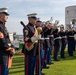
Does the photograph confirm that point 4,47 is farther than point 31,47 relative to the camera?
No

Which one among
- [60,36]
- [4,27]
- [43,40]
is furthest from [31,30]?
[60,36]

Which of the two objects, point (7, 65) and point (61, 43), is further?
point (61, 43)

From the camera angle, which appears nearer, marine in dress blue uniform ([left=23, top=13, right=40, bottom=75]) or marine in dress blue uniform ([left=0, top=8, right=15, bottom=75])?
marine in dress blue uniform ([left=0, top=8, right=15, bottom=75])

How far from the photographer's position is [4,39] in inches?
226

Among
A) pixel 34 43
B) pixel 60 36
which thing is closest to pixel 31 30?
pixel 34 43

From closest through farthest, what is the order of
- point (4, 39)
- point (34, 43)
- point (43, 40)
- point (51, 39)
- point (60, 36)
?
point (4, 39), point (34, 43), point (43, 40), point (51, 39), point (60, 36)

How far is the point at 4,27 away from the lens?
19.1ft

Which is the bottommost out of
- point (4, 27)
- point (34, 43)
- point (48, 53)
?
point (48, 53)

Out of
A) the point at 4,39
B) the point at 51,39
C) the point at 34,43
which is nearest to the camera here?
the point at 4,39

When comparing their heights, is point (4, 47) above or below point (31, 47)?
above

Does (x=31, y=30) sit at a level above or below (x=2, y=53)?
above

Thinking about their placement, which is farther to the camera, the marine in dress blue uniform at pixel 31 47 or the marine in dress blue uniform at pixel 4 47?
the marine in dress blue uniform at pixel 31 47

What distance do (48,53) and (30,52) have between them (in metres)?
4.61

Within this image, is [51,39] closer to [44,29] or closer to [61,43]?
[44,29]
